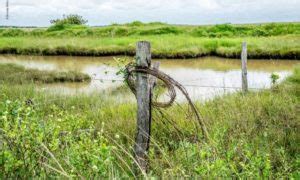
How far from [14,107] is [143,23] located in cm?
3662

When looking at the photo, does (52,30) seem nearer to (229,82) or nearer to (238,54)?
(238,54)

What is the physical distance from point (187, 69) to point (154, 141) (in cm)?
1575

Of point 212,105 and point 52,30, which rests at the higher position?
point 52,30

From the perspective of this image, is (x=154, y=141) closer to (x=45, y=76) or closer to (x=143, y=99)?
A: (x=143, y=99)

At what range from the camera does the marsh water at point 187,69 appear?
54.3ft

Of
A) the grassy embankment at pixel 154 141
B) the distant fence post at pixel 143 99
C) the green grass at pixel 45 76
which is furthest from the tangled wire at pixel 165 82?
the green grass at pixel 45 76

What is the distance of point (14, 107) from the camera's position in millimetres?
4219

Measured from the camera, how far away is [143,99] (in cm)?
541

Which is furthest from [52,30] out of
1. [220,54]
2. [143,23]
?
[220,54]

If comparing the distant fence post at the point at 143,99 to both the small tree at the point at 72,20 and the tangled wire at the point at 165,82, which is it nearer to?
the tangled wire at the point at 165,82

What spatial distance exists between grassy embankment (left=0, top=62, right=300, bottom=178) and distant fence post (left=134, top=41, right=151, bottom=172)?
0.72 ft

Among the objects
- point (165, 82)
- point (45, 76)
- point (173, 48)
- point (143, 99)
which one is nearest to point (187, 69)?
point (173, 48)

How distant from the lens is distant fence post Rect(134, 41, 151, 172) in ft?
17.4

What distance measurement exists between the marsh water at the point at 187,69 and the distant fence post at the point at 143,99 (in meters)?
9.15
